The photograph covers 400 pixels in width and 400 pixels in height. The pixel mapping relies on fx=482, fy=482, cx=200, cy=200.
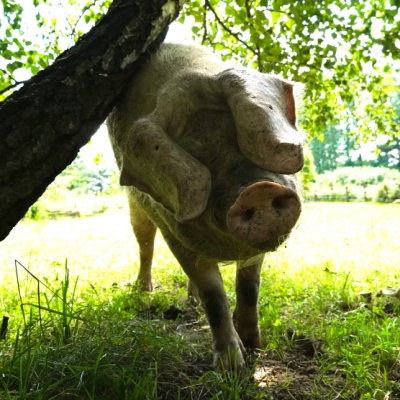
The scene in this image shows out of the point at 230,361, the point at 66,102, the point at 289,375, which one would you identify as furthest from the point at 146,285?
the point at 66,102

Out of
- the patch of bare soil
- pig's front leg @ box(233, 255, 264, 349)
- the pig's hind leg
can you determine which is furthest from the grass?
the pig's hind leg

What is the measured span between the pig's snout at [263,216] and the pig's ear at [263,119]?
13 cm

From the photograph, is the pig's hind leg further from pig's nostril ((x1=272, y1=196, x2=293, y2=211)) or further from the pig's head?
pig's nostril ((x1=272, y1=196, x2=293, y2=211))

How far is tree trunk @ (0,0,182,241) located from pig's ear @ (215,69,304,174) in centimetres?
77

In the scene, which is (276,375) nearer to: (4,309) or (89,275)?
(4,309)

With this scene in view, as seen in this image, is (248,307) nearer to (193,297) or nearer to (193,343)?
(193,343)

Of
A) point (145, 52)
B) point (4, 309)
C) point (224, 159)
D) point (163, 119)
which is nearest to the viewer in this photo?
point (224, 159)

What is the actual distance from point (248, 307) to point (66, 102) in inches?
71.3

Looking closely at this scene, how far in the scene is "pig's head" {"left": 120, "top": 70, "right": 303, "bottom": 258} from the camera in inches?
77.3

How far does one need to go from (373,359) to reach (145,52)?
2.39m

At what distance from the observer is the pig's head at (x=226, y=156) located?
1963 millimetres

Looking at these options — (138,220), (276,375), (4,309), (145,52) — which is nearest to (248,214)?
(276,375)

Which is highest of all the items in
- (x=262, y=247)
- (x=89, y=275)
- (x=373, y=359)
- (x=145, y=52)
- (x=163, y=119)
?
(x=145, y=52)

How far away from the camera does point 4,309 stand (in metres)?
3.94
